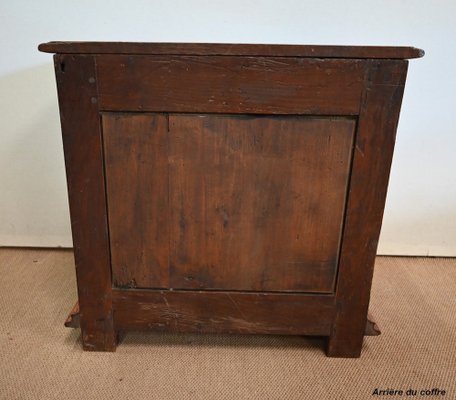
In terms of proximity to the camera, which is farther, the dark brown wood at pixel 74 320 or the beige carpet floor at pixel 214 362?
the dark brown wood at pixel 74 320

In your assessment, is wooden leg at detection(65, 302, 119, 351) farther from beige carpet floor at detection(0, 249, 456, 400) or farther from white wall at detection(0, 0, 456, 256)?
white wall at detection(0, 0, 456, 256)

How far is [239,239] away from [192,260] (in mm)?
128

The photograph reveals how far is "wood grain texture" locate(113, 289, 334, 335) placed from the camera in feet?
3.39

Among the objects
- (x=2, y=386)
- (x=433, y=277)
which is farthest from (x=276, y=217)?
(x=433, y=277)

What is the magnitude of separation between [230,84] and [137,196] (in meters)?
0.33

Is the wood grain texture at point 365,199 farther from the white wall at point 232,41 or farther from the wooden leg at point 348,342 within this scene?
the white wall at point 232,41

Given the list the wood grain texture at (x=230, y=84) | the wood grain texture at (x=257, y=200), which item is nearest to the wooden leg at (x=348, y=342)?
the wood grain texture at (x=257, y=200)

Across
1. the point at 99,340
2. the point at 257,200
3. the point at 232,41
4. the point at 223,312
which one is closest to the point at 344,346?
the point at 223,312

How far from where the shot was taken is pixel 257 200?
958 millimetres

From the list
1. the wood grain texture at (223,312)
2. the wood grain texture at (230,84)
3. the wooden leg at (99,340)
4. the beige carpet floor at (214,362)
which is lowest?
the beige carpet floor at (214,362)

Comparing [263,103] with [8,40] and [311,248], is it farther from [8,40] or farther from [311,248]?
[8,40]

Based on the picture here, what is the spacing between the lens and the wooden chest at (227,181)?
2.80 feet

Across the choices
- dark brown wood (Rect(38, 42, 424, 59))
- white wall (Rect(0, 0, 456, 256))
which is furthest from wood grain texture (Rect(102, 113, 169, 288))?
white wall (Rect(0, 0, 456, 256))

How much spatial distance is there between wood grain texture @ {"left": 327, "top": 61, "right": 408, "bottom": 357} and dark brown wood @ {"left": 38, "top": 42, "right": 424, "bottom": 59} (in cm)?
3
